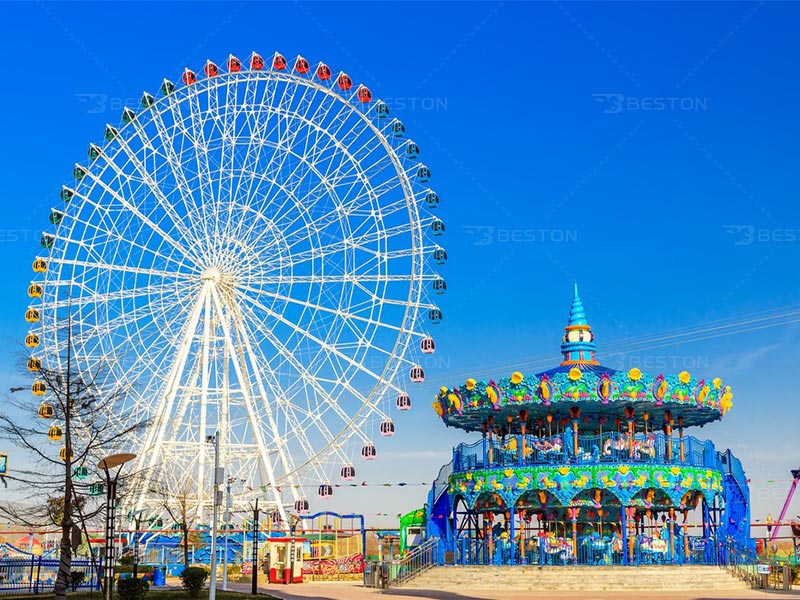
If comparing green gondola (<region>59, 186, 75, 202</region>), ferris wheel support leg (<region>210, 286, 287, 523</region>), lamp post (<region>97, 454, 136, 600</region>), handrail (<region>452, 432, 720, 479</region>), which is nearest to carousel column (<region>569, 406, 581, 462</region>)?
handrail (<region>452, 432, 720, 479</region>)

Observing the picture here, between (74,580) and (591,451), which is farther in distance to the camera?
(591,451)

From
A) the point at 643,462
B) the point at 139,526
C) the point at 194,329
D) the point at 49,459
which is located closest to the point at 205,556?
the point at 139,526

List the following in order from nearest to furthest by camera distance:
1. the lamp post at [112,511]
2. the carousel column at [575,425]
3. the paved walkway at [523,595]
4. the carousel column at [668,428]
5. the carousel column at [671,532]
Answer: the lamp post at [112,511] → the paved walkway at [523,595] → the carousel column at [671,532] → the carousel column at [575,425] → the carousel column at [668,428]

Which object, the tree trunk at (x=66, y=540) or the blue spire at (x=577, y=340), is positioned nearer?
the tree trunk at (x=66, y=540)

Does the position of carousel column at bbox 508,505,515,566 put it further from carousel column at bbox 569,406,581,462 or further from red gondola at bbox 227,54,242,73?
red gondola at bbox 227,54,242,73

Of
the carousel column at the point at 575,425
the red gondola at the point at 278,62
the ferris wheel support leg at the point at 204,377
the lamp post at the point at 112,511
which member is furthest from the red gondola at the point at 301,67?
the lamp post at the point at 112,511

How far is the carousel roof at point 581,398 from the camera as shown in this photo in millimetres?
42969

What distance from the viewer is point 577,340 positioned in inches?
1956

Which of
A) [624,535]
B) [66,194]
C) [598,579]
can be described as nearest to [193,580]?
[598,579]

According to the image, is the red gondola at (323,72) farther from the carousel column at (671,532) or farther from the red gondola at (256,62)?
the carousel column at (671,532)

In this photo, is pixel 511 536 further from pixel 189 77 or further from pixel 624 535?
pixel 189 77

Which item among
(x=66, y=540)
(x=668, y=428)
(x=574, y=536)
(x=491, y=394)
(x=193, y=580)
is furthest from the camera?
(x=668, y=428)

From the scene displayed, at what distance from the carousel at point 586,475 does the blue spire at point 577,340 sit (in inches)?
23.7

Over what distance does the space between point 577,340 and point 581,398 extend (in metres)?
6.92
